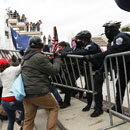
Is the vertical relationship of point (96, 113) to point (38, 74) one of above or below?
below

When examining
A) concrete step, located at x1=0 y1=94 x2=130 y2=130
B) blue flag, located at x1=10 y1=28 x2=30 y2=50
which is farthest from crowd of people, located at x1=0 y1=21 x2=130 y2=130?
blue flag, located at x1=10 y1=28 x2=30 y2=50

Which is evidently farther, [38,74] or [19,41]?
[19,41]

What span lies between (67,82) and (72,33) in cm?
1337

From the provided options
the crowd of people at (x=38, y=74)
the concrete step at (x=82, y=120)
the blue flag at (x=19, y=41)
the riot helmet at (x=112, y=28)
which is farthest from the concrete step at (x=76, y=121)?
the blue flag at (x=19, y=41)

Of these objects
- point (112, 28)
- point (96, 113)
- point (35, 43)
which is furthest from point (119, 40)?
point (96, 113)

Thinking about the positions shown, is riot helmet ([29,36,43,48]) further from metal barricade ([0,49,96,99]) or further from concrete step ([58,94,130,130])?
concrete step ([58,94,130,130])

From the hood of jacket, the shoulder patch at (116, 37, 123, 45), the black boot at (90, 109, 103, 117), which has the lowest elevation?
the black boot at (90, 109, 103, 117)

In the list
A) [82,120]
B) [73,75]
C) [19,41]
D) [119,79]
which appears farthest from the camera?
[19,41]

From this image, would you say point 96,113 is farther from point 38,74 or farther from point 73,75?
point 38,74

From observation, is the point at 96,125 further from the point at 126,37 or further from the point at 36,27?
the point at 36,27

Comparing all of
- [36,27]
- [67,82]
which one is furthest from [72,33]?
[36,27]

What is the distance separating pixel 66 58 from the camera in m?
3.53

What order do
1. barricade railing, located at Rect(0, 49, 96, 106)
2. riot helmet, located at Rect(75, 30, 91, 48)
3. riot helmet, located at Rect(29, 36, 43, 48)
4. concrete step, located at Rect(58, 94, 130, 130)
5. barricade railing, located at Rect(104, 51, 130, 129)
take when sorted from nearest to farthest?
barricade railing, located at Rect(104, 51, 130, 129), riot helmet, located at Rect(29, 36, 43, 48), concrete step, located at Rect(58, 94, 130, 130), barricade railing, located at Rect(0, 49, 96, 106), riot helmet, located at Rect(75, 30, 91, 48)

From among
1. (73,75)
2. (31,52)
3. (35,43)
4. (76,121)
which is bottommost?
(76,121)
